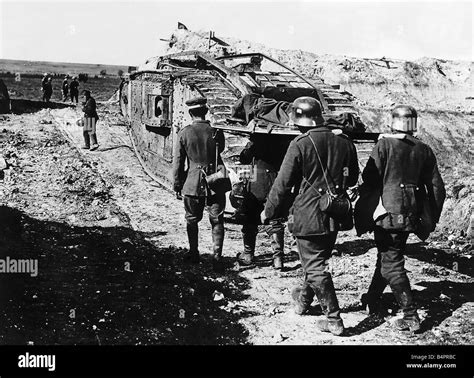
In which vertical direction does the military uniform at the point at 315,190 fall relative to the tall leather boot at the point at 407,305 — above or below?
above

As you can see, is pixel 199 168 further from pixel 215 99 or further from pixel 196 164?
pixel 215 99

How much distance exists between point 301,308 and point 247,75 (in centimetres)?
582

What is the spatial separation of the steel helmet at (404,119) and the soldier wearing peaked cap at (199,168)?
223 centimetres

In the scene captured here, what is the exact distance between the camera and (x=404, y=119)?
4840mm

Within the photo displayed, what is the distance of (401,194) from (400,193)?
0.01 metres

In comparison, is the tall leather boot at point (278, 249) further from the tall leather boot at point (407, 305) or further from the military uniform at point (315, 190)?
the tall leather boot at point (407, 305)

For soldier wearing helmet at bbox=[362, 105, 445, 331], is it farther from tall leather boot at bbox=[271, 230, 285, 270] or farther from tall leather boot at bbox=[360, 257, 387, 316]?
tall leather boot at bbox=[271, 230, 285, 270]

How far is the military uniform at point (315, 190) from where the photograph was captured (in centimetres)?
465

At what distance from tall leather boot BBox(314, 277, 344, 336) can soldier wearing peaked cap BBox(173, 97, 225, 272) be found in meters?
1.94

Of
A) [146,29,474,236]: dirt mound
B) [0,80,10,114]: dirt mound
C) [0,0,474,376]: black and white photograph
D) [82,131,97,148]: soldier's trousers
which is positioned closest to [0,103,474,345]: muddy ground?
[0,0,474,376]: black and white photograph

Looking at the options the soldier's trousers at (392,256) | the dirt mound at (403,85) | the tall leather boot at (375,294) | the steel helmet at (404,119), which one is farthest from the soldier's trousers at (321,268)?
the dirt mound at (403,85)

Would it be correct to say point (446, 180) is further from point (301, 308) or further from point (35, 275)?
point (35, 275)

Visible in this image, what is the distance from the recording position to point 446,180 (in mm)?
12688

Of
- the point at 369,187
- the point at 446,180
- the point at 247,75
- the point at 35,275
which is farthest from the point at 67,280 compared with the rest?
the point at 446,180
